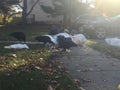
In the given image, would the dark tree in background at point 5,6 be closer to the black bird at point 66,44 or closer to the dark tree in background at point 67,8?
the dark tree in background at point 67,8

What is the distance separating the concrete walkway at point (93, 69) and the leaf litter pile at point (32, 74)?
0.32 m

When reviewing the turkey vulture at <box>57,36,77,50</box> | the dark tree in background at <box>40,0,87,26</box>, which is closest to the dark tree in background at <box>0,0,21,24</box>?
the dark tree in background at <box>40,0,87,26</box>

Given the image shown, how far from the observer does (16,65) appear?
34.3 feet

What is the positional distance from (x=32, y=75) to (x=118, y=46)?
348 inches

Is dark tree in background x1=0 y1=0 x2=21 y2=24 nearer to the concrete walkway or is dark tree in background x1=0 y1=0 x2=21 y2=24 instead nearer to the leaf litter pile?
the concrete walkway

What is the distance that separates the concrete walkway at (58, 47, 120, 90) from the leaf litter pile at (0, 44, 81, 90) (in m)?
0.32

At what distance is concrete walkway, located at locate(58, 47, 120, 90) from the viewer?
8.82m

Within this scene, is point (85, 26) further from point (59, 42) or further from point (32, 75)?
point (32, 75)

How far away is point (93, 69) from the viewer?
426 inches

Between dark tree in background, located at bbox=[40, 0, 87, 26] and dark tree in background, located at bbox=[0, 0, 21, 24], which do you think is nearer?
dark tree in background, located at bbox=[40, 0, 87, 26]

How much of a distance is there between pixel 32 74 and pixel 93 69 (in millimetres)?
2286

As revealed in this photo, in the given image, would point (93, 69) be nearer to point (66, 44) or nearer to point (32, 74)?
point (32, 74)

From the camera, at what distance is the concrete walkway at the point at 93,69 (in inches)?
347

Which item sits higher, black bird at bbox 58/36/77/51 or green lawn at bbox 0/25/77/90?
green lawn at bbox 0/25/77/90
